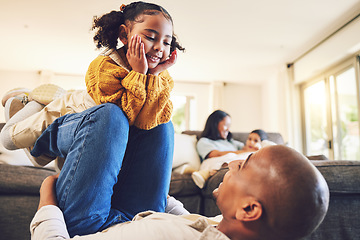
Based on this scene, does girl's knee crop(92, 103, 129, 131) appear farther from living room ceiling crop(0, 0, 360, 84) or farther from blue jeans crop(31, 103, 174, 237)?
living room ceiling crop(0, 0, 360, 84)

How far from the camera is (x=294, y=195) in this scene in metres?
0.60

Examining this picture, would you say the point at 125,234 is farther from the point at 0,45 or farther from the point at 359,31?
the point at 0,45

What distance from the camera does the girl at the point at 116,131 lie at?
0.73 meters

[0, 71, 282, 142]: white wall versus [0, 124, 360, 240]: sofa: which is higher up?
[0, 71, 282, 142]: white wall

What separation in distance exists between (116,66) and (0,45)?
564 centimetres

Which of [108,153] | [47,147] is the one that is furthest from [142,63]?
[47,147]

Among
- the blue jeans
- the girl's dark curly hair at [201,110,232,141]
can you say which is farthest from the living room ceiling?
the blue jeans

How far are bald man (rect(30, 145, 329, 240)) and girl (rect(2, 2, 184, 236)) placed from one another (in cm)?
10

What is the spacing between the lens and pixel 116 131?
0.77 metres

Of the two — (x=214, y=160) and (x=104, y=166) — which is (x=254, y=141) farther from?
(x=104, y=166)

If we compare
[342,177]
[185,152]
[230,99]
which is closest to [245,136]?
[185,152]

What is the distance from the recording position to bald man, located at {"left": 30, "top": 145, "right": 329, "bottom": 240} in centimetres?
60

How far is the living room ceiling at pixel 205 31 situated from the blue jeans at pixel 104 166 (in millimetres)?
3378

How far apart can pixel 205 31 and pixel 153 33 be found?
157 inches
